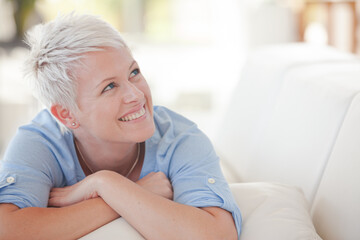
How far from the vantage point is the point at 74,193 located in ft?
4.29

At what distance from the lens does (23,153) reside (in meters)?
1.35

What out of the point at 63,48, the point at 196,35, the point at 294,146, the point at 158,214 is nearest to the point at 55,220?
the point at 158,214

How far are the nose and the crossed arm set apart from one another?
8.5 inches

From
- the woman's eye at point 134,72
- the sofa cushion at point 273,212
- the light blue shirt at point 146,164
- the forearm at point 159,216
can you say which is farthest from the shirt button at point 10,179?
the sofa cushion at point 273,212

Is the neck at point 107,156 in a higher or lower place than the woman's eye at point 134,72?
lower

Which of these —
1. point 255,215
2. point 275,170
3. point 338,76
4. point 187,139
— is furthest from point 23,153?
point 338,76

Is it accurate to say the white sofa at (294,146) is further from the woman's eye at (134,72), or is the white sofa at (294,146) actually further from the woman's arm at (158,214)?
the woman's eye at (134,72)

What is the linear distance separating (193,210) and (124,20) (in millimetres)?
4156

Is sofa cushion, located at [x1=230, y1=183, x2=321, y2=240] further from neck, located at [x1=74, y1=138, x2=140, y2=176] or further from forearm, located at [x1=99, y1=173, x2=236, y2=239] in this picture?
neck, located at [x1=74, y1=138, x2=140, y2=176]

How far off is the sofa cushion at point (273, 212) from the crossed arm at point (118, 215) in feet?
0.23

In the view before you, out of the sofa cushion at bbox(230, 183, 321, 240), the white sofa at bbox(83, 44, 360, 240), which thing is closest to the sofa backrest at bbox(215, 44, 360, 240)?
the white sofa at bbox(83, 44, 360, 240)

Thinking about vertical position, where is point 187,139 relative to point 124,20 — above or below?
above

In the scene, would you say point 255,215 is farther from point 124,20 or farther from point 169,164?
point 124,20

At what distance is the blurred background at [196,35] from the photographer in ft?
13.0
